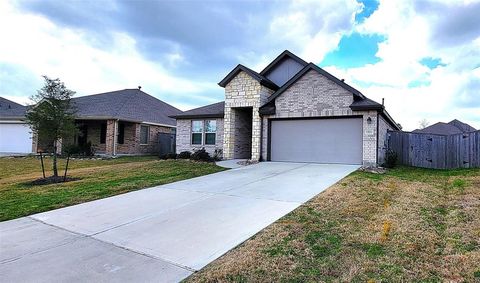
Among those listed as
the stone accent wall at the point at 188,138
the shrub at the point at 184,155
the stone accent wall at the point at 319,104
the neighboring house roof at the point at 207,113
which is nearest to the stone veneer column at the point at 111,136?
the stone accent wall at the point at 188,138

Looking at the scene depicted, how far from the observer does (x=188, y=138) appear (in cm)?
1866

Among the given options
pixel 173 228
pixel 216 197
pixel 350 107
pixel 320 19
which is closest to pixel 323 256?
pixel 173 228

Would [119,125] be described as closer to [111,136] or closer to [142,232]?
[111,136]

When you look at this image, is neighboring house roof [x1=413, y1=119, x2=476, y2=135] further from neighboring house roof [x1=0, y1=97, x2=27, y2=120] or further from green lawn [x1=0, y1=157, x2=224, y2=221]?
→ neighboring house roof [x1=0, y1=97, x2=27, y2=120]

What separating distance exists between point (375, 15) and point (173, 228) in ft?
40.9

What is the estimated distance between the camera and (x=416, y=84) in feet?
66.6

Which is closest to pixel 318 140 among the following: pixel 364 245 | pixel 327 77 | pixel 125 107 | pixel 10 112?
pixel 327 77

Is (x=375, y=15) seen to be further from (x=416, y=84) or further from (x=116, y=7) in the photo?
(x=116, y=7)

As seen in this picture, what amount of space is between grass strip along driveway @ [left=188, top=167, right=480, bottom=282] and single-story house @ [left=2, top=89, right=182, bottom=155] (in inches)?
669

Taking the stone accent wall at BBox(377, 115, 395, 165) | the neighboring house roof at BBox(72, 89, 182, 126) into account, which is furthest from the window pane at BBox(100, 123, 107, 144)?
the stone accent wall at BBox(377, 115, 395, 165)

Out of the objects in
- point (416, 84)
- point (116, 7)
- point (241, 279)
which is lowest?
point (241, 279)

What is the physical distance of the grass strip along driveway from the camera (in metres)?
3.46

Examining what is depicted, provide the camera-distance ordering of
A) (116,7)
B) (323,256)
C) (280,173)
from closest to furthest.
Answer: (323,256) → (280,173) → (116,7)

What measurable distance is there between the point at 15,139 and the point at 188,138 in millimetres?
15570
